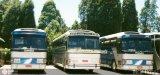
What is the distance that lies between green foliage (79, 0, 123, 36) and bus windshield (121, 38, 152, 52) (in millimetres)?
37096

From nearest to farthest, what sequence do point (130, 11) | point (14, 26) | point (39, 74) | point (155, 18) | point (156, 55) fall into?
point (39, 74) < point (156, 55) < point (14, 26) < point (130, 11) < point (155, 18)

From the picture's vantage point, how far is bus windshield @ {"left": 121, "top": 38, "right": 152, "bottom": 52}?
28.9 meters

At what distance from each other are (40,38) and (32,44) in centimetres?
70

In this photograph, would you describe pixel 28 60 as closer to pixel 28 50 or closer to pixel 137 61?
pixel 28 50

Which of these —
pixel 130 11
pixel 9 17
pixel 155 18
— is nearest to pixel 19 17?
pixel 9 17

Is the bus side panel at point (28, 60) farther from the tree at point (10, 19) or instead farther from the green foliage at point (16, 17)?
the green foliage at point (16, 17)

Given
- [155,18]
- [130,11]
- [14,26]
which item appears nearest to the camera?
[14,26]

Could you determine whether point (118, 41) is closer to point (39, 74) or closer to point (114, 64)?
point (114, 64)

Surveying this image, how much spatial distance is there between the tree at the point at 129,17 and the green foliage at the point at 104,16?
38.3ft

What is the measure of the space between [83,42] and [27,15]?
53.3 metres

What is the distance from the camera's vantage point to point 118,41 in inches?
1182

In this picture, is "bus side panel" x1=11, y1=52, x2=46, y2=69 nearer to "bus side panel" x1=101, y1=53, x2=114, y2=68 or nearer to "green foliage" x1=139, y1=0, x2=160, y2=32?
"bus side panel" x1=101, y1=53, x2=114, y2=68

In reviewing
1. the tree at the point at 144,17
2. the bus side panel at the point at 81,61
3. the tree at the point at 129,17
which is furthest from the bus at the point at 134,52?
the tree at the point at 144,17

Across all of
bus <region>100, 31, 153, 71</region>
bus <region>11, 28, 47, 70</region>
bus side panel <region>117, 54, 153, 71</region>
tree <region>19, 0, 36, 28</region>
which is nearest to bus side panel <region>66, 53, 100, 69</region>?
bus <region>11, 28, 47, 70</region>
